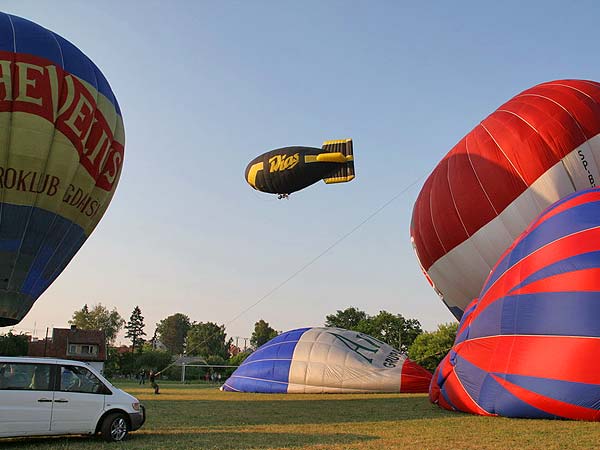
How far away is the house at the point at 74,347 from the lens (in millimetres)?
60281

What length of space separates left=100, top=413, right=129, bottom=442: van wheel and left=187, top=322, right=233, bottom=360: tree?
91.8 metres

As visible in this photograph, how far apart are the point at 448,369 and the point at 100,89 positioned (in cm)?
1498

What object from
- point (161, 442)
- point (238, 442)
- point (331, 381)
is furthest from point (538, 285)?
point (331, 381)

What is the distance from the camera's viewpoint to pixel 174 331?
131 meters

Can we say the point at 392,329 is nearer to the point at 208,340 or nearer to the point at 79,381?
the point at 208,340

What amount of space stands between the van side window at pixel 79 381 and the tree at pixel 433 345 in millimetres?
40528

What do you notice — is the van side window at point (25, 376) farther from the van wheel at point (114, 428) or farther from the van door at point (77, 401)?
the van wheel at point (114, 428)

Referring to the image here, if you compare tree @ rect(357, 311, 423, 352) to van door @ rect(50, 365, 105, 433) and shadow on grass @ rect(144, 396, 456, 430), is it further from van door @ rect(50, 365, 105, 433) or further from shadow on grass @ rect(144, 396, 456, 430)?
van door @ rect(50, 365, 105, 433)

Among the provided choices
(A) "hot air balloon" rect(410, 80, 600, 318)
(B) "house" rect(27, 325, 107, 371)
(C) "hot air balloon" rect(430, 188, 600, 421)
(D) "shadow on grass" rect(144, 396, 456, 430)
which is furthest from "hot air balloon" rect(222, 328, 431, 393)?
(B) "house" rect(27, 325, 107, 371)

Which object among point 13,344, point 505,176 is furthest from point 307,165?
point 13,344

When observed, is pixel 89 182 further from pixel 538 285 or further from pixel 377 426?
pixel 538 285

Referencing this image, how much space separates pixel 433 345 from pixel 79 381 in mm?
44897

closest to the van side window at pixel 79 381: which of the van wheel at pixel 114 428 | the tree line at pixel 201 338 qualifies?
the van wheel at pixel 114 428

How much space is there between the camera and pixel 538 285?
491 inches
